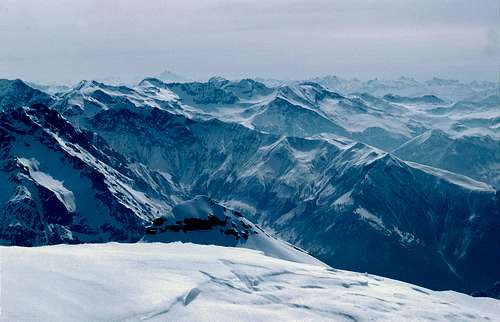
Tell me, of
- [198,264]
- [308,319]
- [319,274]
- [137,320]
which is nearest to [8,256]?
[137,320]

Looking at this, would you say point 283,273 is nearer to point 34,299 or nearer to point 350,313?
point 350,313

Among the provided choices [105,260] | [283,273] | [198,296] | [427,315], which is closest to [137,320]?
[198,296]

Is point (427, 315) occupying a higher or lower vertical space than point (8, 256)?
lower

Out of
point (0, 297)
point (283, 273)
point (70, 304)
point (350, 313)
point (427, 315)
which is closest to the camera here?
point (0, 297)

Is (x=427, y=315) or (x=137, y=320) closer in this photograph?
(x=137, y=320)

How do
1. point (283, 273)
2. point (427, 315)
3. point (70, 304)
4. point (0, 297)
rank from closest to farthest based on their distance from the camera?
point (0, 297), point (70, 304), point (427, 315), point (283, 273)

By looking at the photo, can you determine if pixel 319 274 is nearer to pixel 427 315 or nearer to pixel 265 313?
pixel 427 315
